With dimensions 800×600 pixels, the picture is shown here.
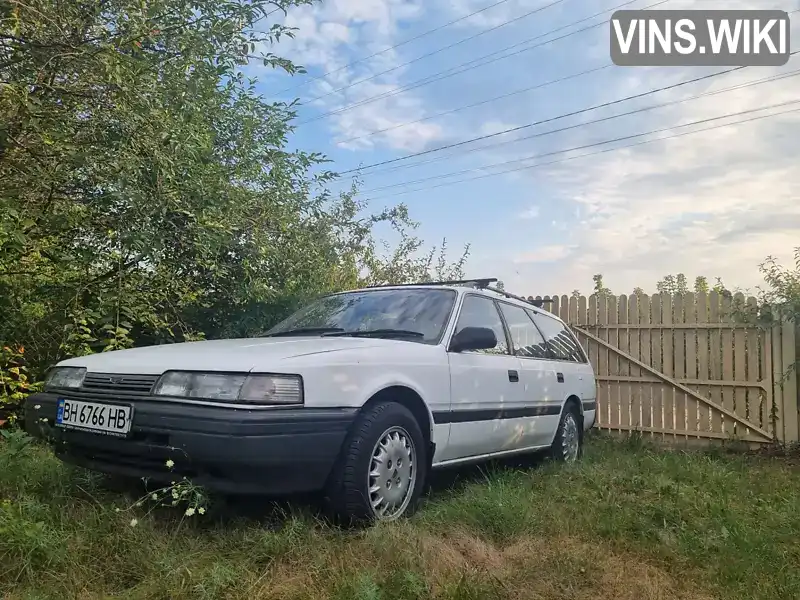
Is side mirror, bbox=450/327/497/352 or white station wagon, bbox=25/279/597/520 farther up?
side mirror, bbox=450/327/497/352

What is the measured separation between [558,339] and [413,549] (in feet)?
11.7

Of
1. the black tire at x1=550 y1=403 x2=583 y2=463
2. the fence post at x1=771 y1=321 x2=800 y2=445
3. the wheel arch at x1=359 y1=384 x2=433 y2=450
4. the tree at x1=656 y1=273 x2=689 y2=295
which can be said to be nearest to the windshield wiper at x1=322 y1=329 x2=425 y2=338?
the wheel arch at x1=359 y1=384 x2=433 y2=450

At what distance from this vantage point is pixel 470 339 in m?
3.92

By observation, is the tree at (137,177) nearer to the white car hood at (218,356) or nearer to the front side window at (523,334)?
the white car hood at (218,356)

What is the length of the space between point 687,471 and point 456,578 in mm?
3218

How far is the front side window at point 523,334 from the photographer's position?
494 cm

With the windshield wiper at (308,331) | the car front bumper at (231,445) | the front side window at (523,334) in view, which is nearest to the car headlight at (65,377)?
the car front bumper at (231,445)

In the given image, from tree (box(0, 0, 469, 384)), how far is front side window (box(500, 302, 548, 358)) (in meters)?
2.47

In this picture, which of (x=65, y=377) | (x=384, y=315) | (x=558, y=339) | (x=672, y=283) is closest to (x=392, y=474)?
(x=384, y=315)

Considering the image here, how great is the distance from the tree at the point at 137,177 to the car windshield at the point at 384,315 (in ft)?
4.38

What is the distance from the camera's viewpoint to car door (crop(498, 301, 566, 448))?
15.5 ft

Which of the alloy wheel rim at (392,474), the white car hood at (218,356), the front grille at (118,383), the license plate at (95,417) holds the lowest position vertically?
the alloy wheel rim at (392,474)

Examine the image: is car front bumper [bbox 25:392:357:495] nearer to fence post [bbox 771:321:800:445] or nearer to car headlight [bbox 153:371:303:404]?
car headlight [bbox 153:371:303:404]

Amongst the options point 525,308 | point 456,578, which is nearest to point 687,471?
point 525,308
